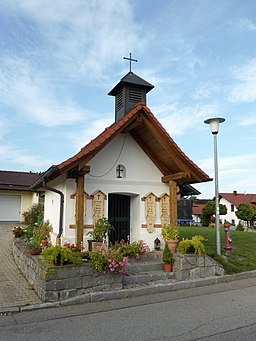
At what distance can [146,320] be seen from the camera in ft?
18.9

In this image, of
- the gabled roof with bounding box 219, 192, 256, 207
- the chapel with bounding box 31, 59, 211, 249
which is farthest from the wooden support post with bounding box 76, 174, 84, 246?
the gabled roof with bounding box 219, 192, 256, 207

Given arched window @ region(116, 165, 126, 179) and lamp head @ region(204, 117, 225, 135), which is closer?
lamp head @ region(204, 117, 225, 135)

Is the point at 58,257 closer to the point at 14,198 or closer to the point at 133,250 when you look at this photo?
the point at 133,250

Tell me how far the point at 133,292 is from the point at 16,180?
66.3 ft

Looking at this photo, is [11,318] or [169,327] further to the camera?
[11,318]

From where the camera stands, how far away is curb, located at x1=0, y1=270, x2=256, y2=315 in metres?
6.30

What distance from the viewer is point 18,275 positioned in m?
8.87

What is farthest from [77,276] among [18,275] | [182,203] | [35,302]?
[182,203]

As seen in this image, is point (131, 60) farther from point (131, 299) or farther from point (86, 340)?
point (86, 340)

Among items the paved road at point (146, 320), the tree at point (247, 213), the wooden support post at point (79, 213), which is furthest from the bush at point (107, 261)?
the tree at point (247, 213)

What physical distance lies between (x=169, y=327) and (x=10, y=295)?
3687 mm

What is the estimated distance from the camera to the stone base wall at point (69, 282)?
6660 mm

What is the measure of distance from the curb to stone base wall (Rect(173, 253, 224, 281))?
7.6 inches

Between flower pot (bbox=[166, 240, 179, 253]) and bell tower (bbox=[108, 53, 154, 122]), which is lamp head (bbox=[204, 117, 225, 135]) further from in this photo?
flower pot (bbox=[166, 240, 179, 253])
